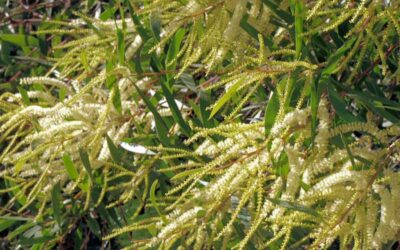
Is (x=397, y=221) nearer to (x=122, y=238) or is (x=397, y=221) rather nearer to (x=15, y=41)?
(x=122, y=238)

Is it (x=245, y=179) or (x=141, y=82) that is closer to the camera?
(x=245, y=179)

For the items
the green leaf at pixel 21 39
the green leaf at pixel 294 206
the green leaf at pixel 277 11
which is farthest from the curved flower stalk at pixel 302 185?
the green leaf at pixel 21 39

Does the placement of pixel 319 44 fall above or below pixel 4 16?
above

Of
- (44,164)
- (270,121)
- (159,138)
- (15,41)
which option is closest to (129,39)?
(159,138)

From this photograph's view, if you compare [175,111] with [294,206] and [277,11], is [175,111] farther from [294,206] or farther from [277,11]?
[294,206]

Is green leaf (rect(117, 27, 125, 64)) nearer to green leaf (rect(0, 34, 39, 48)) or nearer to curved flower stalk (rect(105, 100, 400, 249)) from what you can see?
curved flower stalk (rect(105, 100, 400, 249))

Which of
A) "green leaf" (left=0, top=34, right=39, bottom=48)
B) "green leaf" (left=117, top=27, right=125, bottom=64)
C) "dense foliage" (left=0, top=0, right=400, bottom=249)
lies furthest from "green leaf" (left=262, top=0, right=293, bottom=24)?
"green leaf" (left=0, top=34, right=39, bottom=48)

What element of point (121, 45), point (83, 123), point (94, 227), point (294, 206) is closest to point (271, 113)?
point (294, 206)
